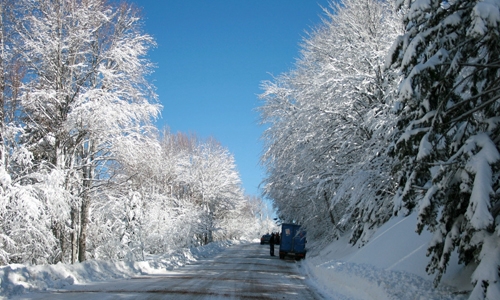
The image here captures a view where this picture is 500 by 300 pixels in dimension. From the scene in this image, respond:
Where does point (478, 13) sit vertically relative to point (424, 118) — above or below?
above

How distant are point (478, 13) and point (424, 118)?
1.77 m

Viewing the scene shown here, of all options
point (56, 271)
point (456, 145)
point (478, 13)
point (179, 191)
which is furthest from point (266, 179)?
point (179, 191)

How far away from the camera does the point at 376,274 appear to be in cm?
946

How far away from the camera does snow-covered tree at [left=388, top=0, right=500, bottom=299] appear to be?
531 cm

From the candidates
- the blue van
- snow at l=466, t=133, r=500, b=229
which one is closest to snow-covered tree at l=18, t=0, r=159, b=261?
snow at l=466, t=133, r=500, b=229

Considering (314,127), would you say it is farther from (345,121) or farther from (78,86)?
(78,86)

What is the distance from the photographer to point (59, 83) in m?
14.6

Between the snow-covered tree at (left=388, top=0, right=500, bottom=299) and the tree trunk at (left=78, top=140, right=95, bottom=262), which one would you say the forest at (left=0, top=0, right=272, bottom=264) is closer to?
the tree trunk at (left=78, top=140, right=95, bottom=262)

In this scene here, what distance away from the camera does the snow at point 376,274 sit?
7438 mm

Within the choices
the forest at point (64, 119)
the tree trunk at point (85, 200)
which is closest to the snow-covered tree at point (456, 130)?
the forest at point (64, 119)

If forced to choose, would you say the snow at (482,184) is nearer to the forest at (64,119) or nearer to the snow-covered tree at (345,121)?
the snow-covered tree at (345,121)

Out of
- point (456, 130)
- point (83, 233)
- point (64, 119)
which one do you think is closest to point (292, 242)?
point (83, 233)

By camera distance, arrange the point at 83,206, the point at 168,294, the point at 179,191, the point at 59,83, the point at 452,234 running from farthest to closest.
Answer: the point at 179,191, the point at 83,206, the point at 59,83, the point at 168,294, the point at 452,234

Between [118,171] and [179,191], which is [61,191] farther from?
[179,191]
